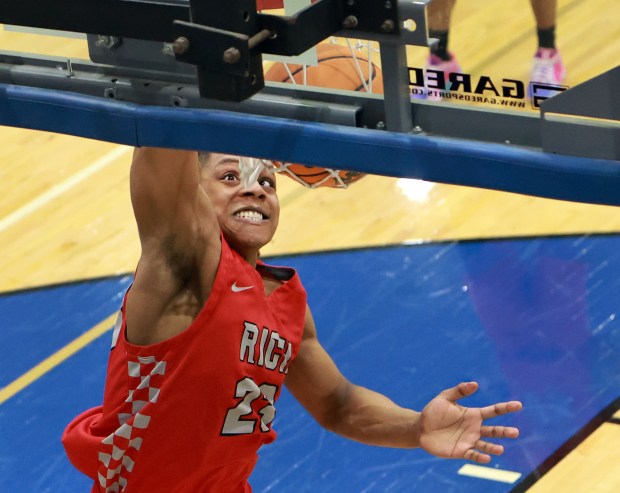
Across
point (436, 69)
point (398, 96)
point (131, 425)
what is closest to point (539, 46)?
point (436, 69)

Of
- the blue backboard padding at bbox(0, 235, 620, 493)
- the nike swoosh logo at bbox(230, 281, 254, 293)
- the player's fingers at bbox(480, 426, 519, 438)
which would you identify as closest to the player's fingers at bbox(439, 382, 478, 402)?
the player's fingers at bbox(480, 426, 519, 438)

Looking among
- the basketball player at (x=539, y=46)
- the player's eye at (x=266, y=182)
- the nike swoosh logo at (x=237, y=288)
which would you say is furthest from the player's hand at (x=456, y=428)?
the basketball player at (x=539, y=46)

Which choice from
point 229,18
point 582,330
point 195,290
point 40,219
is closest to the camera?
point 229,18

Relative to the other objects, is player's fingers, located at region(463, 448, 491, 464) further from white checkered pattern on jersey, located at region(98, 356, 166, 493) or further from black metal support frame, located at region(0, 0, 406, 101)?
black metal support frame, located at region(0, 0, 406, 101)

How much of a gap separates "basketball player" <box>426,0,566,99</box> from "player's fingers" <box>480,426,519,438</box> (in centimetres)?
108

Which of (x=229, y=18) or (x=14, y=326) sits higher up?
(x=229, y=18)

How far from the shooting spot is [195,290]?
12.4ft

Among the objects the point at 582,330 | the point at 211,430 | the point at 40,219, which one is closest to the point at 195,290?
the point at 211,430

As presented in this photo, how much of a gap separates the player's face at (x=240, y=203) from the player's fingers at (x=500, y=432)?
82cm

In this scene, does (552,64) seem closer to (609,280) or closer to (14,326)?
(609,280)

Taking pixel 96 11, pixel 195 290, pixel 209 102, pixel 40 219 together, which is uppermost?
pixel 96 11

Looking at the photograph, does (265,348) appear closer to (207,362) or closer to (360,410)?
(207,362)

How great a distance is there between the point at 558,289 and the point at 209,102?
11.5 ft

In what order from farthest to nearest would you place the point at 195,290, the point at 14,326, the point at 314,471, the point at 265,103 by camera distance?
the point at 14,326 < the point at 314,471 < the point at 195,290 < the point at 265,103
